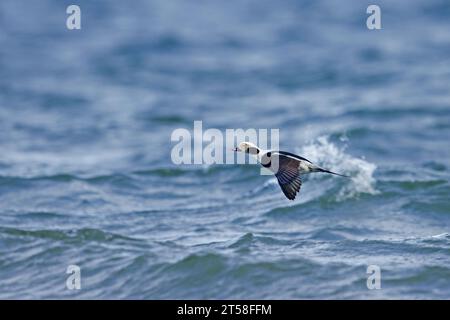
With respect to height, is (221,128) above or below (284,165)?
above

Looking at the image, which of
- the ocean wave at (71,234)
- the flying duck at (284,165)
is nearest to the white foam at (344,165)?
the ocean wave at (71,234)

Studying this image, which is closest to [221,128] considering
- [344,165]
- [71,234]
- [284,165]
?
[344,165]

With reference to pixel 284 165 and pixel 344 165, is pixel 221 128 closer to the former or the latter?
pixel 344 165

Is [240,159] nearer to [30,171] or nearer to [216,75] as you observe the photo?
[30,171]

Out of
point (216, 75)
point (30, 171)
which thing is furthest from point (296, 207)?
point (216, 75)

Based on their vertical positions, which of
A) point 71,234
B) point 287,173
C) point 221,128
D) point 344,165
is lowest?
point 71,234

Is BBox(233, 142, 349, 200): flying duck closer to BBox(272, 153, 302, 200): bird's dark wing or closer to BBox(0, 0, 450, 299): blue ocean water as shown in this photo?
BBox(272, 153, 302, 200): bird's dark wing
